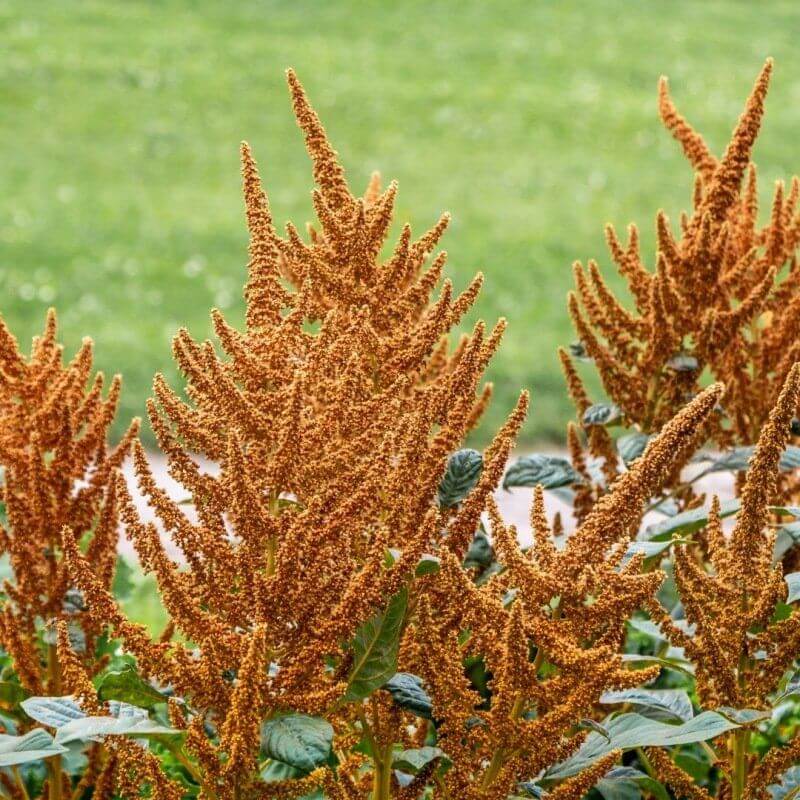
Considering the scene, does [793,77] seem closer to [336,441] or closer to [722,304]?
[722,304]

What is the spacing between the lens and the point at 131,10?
1711cm

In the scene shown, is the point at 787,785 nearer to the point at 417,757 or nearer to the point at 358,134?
the point at 417,757

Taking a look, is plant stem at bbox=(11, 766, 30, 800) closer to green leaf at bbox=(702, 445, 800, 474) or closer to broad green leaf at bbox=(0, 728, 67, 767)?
broad green leaf at bbox=(0, 728, 67, 767)

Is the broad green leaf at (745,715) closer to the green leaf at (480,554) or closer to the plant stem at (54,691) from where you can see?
the green leaf at (480,554)

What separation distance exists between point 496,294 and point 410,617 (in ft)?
30.3

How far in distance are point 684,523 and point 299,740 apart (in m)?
0.90

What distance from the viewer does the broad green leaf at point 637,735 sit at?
5.04 feet

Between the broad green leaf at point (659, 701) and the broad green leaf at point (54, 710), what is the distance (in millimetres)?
686

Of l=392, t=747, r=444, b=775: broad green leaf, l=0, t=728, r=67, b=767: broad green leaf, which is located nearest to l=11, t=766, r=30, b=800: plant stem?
l=0, t=728, r=67, b=767: broad green leaf

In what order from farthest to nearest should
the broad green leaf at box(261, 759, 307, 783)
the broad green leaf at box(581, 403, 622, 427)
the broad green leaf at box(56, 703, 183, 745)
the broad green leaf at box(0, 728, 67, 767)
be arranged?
the broad green leaf at box(581, 403, 622, 427) → the broad green leaf at box(261, 759, 307, 783) → the broad green leaf at box(0, 728, 67, 767) → the broad green leaf at box(56, 703, 183, 745)

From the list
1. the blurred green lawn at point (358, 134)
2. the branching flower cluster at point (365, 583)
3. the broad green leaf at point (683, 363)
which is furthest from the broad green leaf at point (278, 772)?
the blurred green lawn at point (358, 134)

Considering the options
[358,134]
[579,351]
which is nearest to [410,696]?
[579,351]

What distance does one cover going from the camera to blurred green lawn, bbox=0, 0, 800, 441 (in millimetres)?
10711

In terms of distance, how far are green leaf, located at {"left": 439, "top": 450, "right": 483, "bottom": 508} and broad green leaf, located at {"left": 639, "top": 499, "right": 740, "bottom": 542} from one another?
17.1 inches
